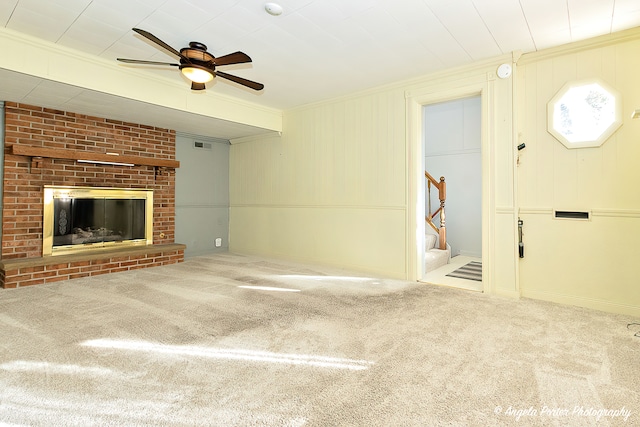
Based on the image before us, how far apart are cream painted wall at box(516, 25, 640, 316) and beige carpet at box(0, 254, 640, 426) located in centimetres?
29

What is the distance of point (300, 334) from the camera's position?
2406mm

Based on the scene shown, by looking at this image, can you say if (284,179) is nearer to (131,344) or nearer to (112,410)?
(131,344)

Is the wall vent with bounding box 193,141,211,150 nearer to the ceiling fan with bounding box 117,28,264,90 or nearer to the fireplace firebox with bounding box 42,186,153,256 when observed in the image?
the fireplace firebox with bounding box 42,186,153,256

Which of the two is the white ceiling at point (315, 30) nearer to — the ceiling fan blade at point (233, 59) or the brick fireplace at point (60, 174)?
the ceiling fan blade at point (233, 59)

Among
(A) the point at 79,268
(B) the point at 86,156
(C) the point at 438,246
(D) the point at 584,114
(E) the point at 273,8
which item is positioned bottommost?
(A) the point at 79,268

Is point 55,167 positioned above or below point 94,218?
above

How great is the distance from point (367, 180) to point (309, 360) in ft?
9.68

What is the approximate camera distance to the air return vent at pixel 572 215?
309 cm

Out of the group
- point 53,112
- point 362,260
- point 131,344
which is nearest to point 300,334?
point 131,344

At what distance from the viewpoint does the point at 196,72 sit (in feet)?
10.1

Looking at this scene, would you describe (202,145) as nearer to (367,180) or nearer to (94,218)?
(94,218)

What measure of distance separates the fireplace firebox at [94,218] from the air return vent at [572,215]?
537 centimetres

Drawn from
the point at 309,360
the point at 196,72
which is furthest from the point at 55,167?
the point at 309,360

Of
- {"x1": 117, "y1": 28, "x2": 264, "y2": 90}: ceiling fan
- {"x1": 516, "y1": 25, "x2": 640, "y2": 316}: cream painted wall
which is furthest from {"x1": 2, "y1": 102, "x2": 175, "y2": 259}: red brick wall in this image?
{"x1": 516, "y1": 25, "x2": 640, "y2": 316}: cream painted wall
